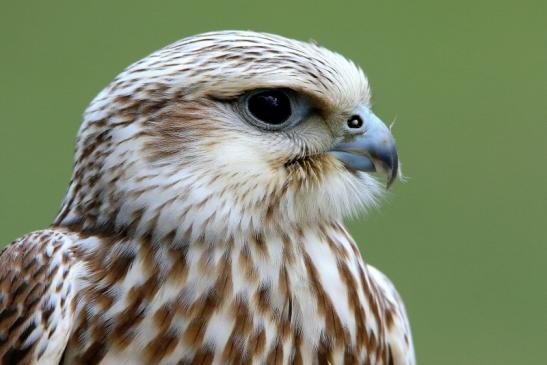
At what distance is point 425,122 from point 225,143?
6036 mm

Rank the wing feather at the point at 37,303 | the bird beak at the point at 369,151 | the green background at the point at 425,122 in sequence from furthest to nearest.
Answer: the green background at the point at 425,122 → the bird beak at the point at 369,151 → the wing feather at the point at 37,303

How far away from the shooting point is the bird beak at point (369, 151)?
371 centimetres

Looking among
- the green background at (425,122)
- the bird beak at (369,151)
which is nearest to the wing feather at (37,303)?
the bird beak at (369,151)

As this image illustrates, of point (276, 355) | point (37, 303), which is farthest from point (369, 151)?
point (37, 303)

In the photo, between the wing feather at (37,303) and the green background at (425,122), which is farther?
the green background at (425,122)

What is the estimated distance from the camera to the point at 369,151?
372 cm

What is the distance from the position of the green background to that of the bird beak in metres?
3.63

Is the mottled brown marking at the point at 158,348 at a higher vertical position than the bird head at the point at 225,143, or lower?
lower

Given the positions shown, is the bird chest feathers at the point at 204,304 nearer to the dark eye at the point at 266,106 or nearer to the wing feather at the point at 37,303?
the wing feather at the point at 37,303

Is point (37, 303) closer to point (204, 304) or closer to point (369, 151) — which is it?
point (204, 304)

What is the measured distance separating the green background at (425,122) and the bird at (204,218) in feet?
12.0

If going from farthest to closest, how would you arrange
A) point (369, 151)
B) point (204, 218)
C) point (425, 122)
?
point (425, 122)
point (369, 151)
point (204, 218)

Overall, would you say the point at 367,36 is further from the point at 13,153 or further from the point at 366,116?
the point at 366,116

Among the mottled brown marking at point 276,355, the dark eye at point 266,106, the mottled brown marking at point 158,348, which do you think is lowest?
the mottled brown marking at point 158,348
